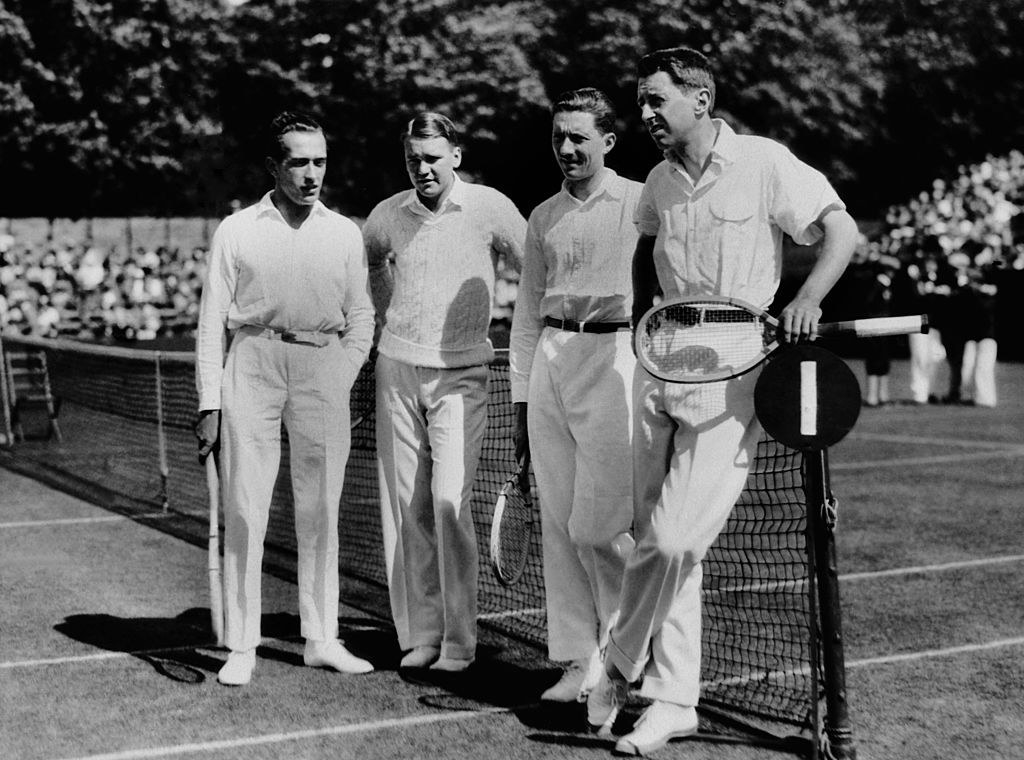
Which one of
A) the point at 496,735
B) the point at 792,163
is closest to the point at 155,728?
the point at 496,735

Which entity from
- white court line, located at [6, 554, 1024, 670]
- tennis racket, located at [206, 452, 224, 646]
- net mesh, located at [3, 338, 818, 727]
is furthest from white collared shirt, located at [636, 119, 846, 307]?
tennis racket, located at [206, 452, 224, 646]

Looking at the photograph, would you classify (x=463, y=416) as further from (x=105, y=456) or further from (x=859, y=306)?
(x=859, y=306)

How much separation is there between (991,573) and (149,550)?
5309 millimetres

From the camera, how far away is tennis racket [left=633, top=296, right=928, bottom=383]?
5152mm

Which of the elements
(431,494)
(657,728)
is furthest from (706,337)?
(431,494)

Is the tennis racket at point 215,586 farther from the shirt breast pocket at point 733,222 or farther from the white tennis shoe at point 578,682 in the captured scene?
the shirt breast pocket at point 733,222

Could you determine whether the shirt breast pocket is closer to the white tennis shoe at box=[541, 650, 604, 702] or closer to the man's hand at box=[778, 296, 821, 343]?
the man's hand at box=[778, 296, 821, 343]

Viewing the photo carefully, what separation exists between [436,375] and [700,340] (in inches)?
72.3

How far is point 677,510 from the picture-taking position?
17.6ft

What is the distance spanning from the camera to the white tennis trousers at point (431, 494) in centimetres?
684

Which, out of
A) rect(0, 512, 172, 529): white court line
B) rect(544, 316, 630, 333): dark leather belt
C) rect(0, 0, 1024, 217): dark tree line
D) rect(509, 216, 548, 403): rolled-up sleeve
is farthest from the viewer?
rect(0, 0, 1024, 217): dark tree line

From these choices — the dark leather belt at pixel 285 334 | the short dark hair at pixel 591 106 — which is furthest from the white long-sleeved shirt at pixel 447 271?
the short dark hair at pixel 591 106

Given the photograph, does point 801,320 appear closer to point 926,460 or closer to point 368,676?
point 368,676

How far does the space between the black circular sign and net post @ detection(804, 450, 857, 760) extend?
134 millimetres
